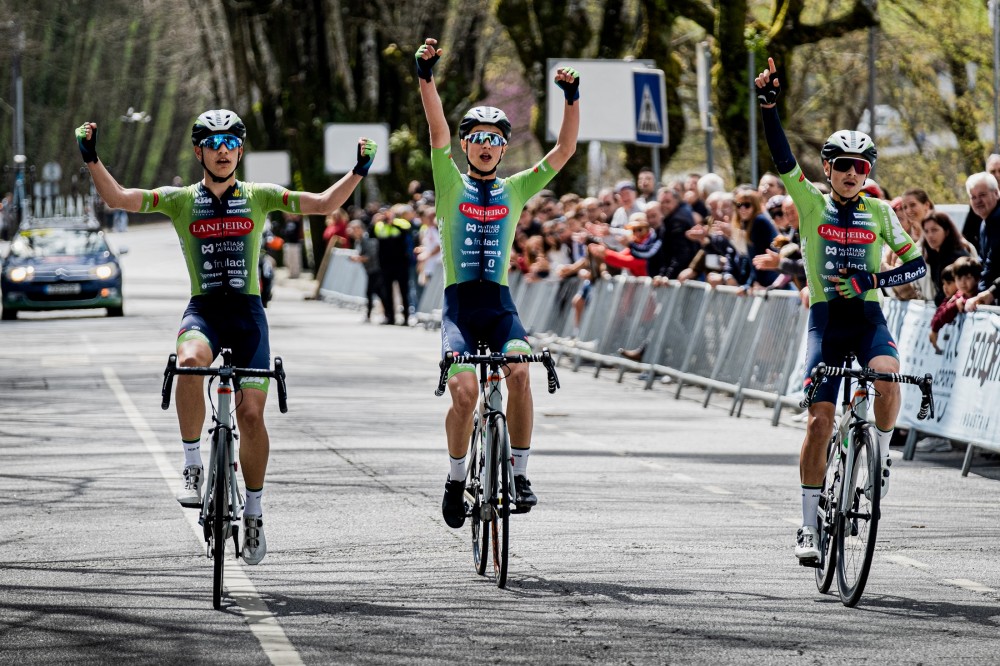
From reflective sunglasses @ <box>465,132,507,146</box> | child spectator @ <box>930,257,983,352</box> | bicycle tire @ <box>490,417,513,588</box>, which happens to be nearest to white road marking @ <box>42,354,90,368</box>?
child spectator @ <box>930,257,983,352</box>

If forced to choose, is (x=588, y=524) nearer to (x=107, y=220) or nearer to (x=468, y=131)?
(x=468, y=131)

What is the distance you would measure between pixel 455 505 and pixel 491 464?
49cm

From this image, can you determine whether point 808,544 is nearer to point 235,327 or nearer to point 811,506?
point 811,506

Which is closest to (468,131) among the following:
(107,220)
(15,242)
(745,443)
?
(745,443)

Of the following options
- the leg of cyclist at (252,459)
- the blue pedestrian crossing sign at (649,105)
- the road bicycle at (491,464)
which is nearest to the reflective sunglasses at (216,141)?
the leg of cyclist at (252,459)

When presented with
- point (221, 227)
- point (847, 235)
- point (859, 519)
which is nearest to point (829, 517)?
point (859, 519)

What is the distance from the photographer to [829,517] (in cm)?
843

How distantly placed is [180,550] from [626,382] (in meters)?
11.8

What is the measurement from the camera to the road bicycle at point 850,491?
26.4 ft

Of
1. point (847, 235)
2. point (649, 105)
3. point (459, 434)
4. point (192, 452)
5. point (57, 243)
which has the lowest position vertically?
point (57, 243)

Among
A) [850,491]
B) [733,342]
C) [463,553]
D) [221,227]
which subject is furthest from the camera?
[733,342]

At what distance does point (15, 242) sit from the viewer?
115ft

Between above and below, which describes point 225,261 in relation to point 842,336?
above

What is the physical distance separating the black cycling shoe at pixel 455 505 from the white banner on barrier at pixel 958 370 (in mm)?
5158
